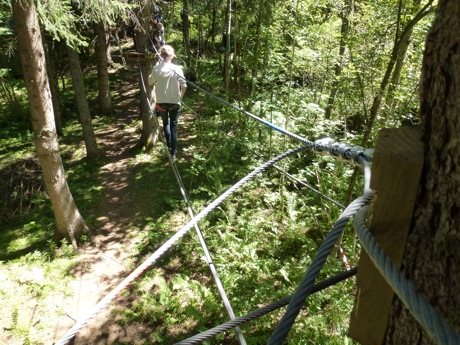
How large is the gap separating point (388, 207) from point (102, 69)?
1060cm

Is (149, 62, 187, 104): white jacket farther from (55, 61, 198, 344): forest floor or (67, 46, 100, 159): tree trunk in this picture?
(67, 46, 100, 159): tree trunk

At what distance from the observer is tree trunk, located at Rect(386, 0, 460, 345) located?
1.93ft

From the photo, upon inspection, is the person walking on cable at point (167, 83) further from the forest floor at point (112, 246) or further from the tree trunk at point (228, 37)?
the forest floor at point (112, 246)

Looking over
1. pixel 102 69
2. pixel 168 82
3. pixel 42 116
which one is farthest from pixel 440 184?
pixel 102 69

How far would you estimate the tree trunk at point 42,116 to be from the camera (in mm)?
4055

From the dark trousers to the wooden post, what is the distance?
17.0 ft

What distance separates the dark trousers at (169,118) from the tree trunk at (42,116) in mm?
1731

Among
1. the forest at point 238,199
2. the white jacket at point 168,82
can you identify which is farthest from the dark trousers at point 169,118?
the forest at point 238,199

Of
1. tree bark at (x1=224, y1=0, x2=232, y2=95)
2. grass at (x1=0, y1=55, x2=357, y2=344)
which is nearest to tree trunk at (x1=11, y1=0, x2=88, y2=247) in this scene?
grass at (x1=0, y1=55, x2=357, y2=344)

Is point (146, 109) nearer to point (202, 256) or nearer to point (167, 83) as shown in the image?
point (167, 83)

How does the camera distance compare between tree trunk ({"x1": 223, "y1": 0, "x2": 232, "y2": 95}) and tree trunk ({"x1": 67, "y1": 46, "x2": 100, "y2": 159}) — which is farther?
tree trunk ({"x1": 67, "y1": 46, "x2": 100, "y2": 159})

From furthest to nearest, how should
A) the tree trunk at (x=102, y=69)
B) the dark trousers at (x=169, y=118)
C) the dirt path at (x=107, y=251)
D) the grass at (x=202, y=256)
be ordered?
the tree trunk at (x=102, y=69) → the dark trousers at (x=169, y=118) → the dirt path at (x=107, y=251) → the grass at (x=202, y=256)

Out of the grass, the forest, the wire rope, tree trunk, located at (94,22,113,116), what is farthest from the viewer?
tree trunk, located at (94,22,113,116)

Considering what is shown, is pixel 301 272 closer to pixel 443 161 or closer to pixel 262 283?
pixel 262 283
